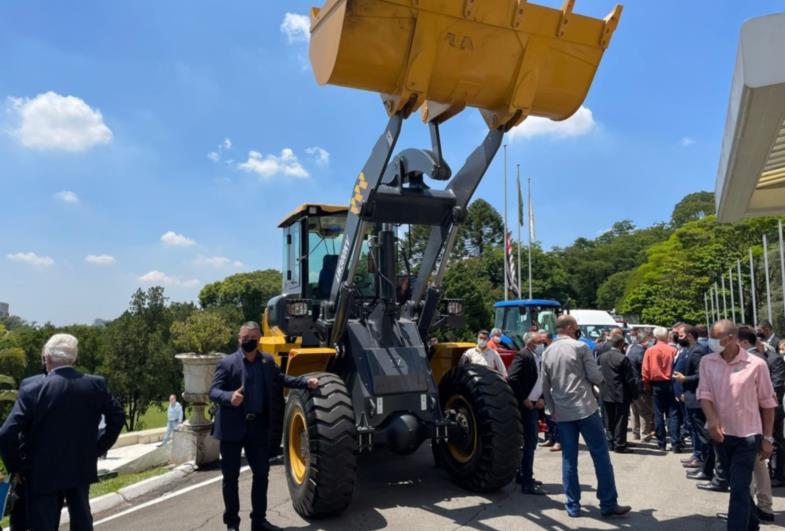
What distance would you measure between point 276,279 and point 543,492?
81.9 meters

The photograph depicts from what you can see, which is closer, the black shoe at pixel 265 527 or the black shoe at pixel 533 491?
the black shoe at pixel 265 527

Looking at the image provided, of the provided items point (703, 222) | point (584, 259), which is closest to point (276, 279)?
point (584, 259)

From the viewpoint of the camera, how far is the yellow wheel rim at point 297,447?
5793 mm

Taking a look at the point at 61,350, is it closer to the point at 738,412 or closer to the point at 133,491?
the point at 133,491

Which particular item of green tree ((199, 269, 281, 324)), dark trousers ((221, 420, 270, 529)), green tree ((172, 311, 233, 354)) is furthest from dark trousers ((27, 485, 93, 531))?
green tree ((199, 269, 281, 324))

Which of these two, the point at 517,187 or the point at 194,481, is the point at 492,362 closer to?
the point at 194,481

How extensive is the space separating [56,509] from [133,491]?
314cm

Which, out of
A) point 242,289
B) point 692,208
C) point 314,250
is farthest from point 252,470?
point 692,208

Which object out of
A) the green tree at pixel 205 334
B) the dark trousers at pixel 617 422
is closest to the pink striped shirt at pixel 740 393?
the dark trousers at pixel 617 422

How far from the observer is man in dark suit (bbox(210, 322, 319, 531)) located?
16.8ft

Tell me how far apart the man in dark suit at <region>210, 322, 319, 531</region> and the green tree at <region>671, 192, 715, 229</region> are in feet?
309

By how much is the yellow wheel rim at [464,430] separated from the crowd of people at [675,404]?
2.01 feet

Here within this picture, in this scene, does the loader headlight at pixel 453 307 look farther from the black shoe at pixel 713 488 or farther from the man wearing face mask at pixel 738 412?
the man wearing face mask at pixel 738 412

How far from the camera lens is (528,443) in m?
6.52
